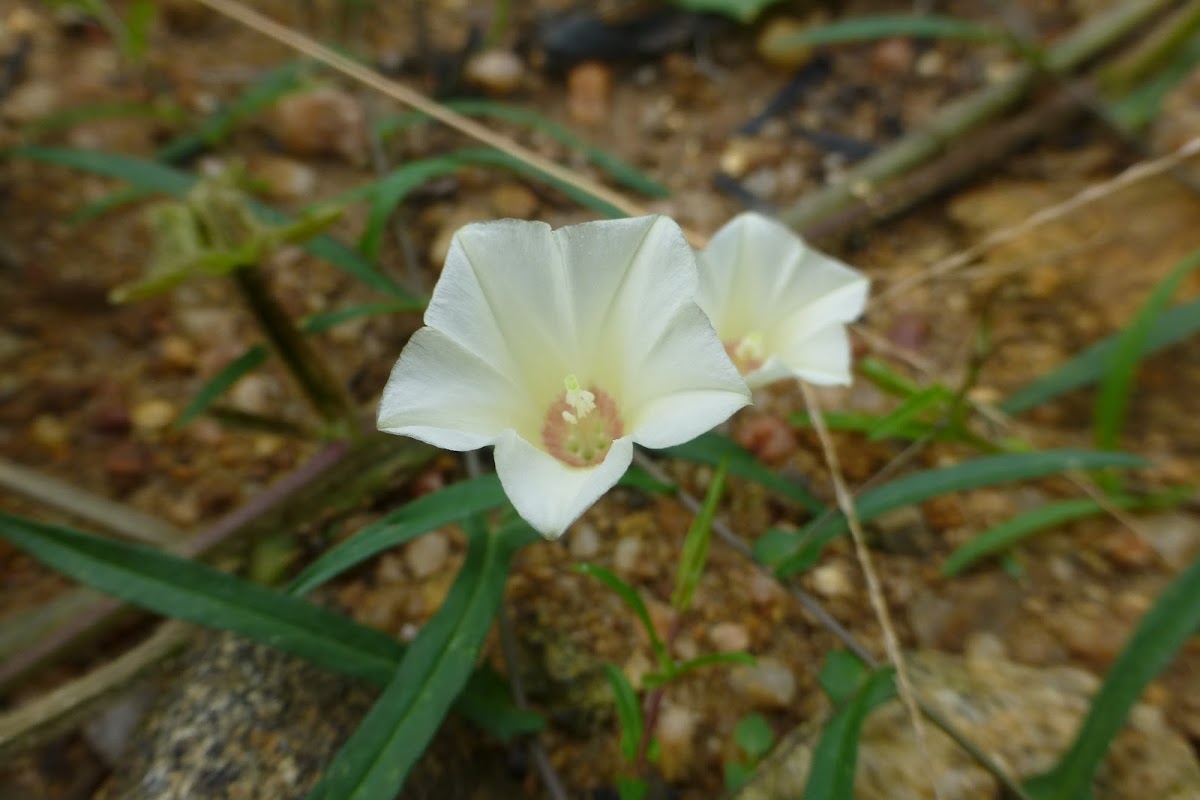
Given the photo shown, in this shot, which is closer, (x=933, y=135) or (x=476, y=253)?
(x=476, y=253)

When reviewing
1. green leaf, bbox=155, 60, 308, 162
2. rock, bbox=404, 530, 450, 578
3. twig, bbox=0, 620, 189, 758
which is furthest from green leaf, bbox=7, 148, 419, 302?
twig, bbox=0, 620, 189, 758

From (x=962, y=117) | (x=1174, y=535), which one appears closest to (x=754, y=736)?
(x=1174, y=535)

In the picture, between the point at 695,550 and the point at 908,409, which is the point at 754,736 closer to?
the point at 695,550

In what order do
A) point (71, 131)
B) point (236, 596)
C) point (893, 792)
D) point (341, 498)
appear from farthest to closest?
point (71, 131) → point (341, 498) → point (893, 792) → point (236, 596)

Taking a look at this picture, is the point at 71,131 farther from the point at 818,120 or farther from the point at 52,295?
the point at 818,120

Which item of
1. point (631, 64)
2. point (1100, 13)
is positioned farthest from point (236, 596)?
point (1100, 13)

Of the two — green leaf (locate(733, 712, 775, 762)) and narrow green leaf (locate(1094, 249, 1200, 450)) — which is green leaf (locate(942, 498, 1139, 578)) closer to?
narrow green leaf (locate(1094, 249, 1200, 450))
